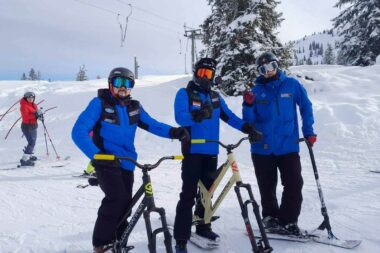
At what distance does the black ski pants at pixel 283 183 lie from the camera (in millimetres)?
4785

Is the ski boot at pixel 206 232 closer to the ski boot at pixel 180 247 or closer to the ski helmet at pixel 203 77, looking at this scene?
the ski boot at pixel 180 247

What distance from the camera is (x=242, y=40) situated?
1659 cm

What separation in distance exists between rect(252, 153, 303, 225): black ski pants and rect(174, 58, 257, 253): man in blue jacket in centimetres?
66

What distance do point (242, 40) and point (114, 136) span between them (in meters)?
13.6

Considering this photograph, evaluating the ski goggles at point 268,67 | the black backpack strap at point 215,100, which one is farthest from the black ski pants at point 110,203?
the ski goggles at point 268,67

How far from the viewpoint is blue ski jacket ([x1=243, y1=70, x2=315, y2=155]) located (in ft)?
15.9

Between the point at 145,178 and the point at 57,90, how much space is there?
24.2 metres

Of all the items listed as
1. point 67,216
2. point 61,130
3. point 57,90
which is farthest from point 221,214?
point 57,90

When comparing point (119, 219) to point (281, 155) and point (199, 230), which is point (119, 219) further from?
point (281, 155)

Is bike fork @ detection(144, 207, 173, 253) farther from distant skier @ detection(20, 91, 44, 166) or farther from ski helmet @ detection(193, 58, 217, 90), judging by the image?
distant skier @ detection(20, 91, 44, 166)

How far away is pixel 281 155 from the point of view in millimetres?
4891

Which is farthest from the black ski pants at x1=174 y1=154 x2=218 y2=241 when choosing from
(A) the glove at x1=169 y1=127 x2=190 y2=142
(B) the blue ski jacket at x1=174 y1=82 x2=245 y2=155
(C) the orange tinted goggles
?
(C) the orange tinted goggles

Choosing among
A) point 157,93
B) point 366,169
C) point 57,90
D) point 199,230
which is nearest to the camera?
point 199,230

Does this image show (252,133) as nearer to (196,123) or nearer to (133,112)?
(196,123)
